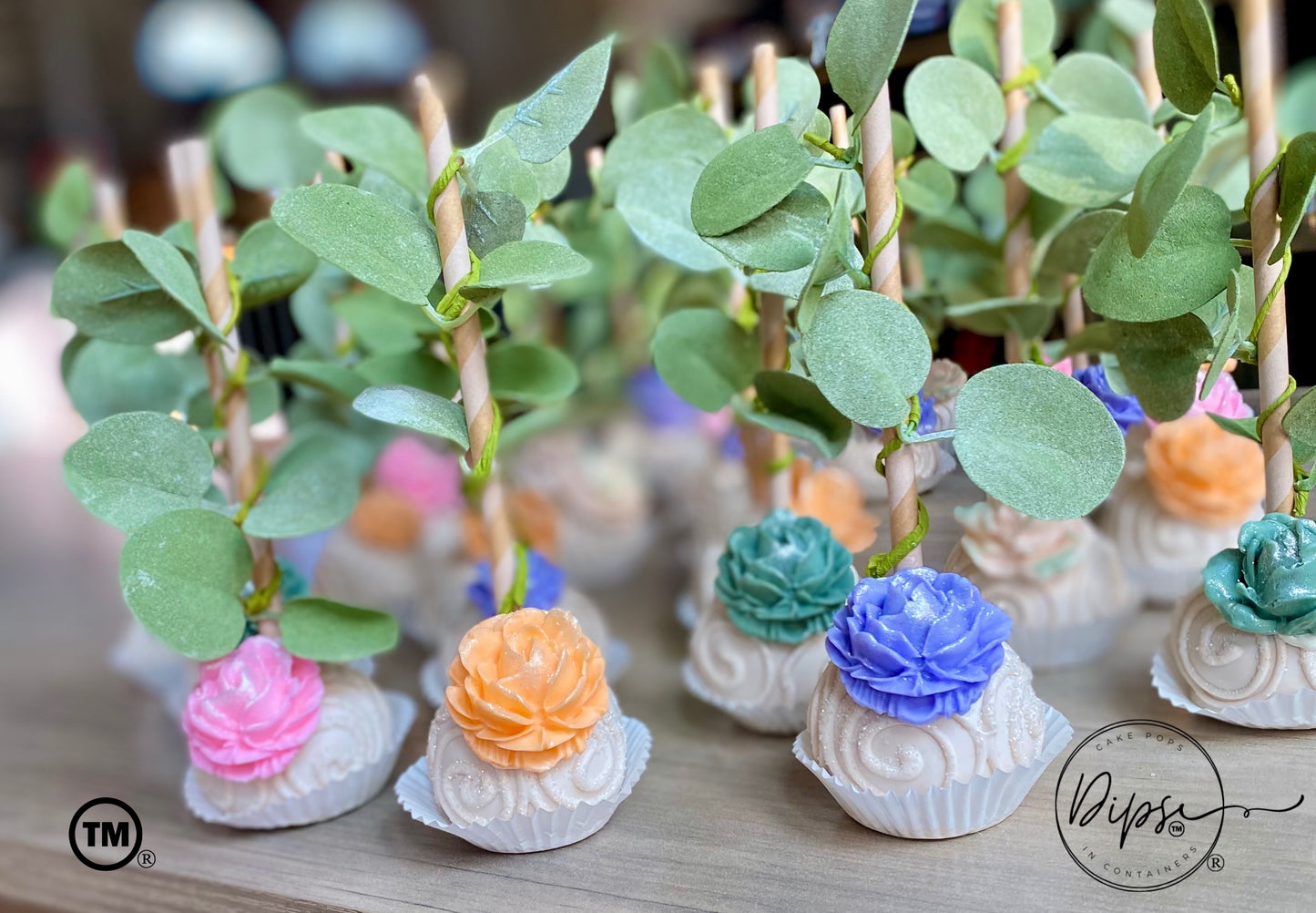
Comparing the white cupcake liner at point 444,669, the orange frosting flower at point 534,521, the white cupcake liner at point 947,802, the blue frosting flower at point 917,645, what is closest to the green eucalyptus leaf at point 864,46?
the blue frosting flower at point 917,645

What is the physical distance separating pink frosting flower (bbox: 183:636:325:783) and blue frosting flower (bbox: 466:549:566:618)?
0.52 ft

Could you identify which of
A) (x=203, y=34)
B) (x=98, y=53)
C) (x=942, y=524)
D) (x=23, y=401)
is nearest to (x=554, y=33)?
(x=203, y=34)

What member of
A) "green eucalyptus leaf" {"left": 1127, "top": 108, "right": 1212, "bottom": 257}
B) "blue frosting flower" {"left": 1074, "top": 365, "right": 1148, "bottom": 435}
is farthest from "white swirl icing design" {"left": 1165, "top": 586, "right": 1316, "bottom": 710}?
"green eucalyptus leaf" {"left": 1127, "top": 108, "right": 1212, "bottom": 257}

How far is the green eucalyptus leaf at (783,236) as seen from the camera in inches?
21.0

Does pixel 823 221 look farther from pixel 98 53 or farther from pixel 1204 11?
pixel 98 53

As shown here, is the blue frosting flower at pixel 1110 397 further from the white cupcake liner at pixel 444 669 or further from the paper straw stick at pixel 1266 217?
the white cupcake liner at pixel 444 669

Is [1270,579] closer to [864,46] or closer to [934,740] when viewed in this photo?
[934,740]

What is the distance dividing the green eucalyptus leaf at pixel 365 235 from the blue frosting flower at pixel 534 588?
0.26 metres

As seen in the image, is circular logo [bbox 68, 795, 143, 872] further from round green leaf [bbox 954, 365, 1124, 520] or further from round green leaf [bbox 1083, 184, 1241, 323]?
round green leaf [bbox 1083, 184, 1241, 323]

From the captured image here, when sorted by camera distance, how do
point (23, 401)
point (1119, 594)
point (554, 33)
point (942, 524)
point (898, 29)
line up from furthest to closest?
1. point (554, 33)
2. point (23, 401)
3. point (1119, 594)
4. point (942, 524)
5. point (898, 29)

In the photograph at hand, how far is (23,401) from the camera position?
2.22 meters

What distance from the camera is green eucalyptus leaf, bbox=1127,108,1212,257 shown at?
0.46 m

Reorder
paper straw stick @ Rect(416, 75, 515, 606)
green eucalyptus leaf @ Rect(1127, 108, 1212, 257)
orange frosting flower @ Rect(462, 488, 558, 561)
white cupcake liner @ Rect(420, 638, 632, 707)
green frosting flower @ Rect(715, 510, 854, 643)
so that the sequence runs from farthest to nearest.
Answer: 1. orange frosting flower @ Rect(462, 488, 558, 561)
2. white cupcake liner @ Rect(420, 638, 632, 707)
3. green frosting flower @ Rect(715, 510, 854, 643)
4. paper straw stick @ Rect(416, 75, 515, 606)
5. green eucalyptus leaf @ Rect(1127, 108, 1212, 257)

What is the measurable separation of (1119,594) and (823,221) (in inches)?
14.8
